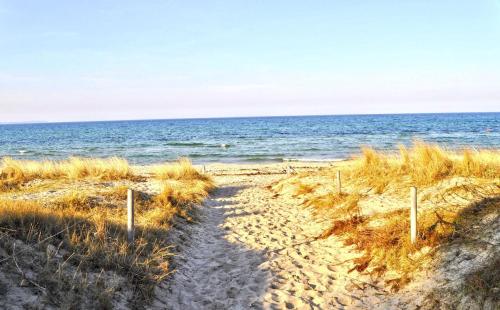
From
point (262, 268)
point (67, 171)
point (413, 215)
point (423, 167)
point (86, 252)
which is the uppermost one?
point (423, 167)

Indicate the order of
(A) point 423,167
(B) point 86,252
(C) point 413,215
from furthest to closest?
1. (A) point 423,167
2. (C) point 413,215
3. (B) point 86,252

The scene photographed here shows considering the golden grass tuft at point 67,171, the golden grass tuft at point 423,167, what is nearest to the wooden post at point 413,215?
the golden grass tuft at point 423,167

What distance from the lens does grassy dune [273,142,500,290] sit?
7098 mm

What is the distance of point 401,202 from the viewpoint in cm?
1057

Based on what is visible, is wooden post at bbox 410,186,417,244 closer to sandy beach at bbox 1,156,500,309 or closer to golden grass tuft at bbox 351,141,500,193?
sandy beach at bbox 1,156,500,309

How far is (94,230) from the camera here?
7.28m

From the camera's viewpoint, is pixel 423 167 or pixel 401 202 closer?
pixel 401 202

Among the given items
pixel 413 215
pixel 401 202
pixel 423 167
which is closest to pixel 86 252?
pixel 413 215

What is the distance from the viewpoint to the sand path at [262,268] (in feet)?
20.6

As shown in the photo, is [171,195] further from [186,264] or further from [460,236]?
[460,236]

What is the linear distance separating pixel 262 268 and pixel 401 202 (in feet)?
15.6

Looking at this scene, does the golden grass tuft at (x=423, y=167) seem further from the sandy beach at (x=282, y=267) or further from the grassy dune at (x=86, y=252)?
the grassy dune at (x=86, y=252)

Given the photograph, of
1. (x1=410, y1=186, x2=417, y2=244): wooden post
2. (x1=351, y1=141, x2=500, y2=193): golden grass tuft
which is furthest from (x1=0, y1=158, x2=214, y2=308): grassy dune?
(x1=351, y1=141, x2=500, y2=193): golden grass tuft

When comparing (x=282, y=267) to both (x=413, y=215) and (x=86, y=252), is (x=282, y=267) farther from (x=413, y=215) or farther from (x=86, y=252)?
(x=86, y=252)
